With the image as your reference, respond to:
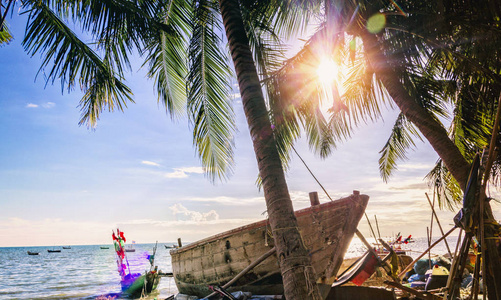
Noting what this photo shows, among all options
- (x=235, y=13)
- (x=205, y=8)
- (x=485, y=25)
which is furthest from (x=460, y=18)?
(x=205, y=8)

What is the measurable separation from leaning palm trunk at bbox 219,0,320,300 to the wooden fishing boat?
217 centimetres

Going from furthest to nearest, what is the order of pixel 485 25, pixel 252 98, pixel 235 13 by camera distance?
pixel 485 25, pixel 235 13, pixel 252 98

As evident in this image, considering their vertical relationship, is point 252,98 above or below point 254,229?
above

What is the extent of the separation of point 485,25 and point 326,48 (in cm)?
271

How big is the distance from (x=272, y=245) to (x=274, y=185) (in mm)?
2856

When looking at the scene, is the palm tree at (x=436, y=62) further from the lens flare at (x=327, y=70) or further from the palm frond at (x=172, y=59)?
the palm frond at (x=172, y=59)

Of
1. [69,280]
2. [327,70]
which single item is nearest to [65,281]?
[69,280]

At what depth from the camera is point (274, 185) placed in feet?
9.09

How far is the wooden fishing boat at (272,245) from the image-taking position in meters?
4.96

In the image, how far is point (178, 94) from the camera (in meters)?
5.98

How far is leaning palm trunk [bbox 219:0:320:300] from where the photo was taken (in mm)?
2475

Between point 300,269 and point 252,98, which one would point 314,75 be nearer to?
point 252,98

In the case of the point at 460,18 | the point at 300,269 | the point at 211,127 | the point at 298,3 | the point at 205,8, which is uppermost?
the point at 205,8

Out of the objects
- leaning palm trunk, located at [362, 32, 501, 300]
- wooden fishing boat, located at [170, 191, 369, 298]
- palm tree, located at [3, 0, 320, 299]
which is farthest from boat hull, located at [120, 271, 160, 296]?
leaning palm trunk, located at [362, 32, 501, 300]
